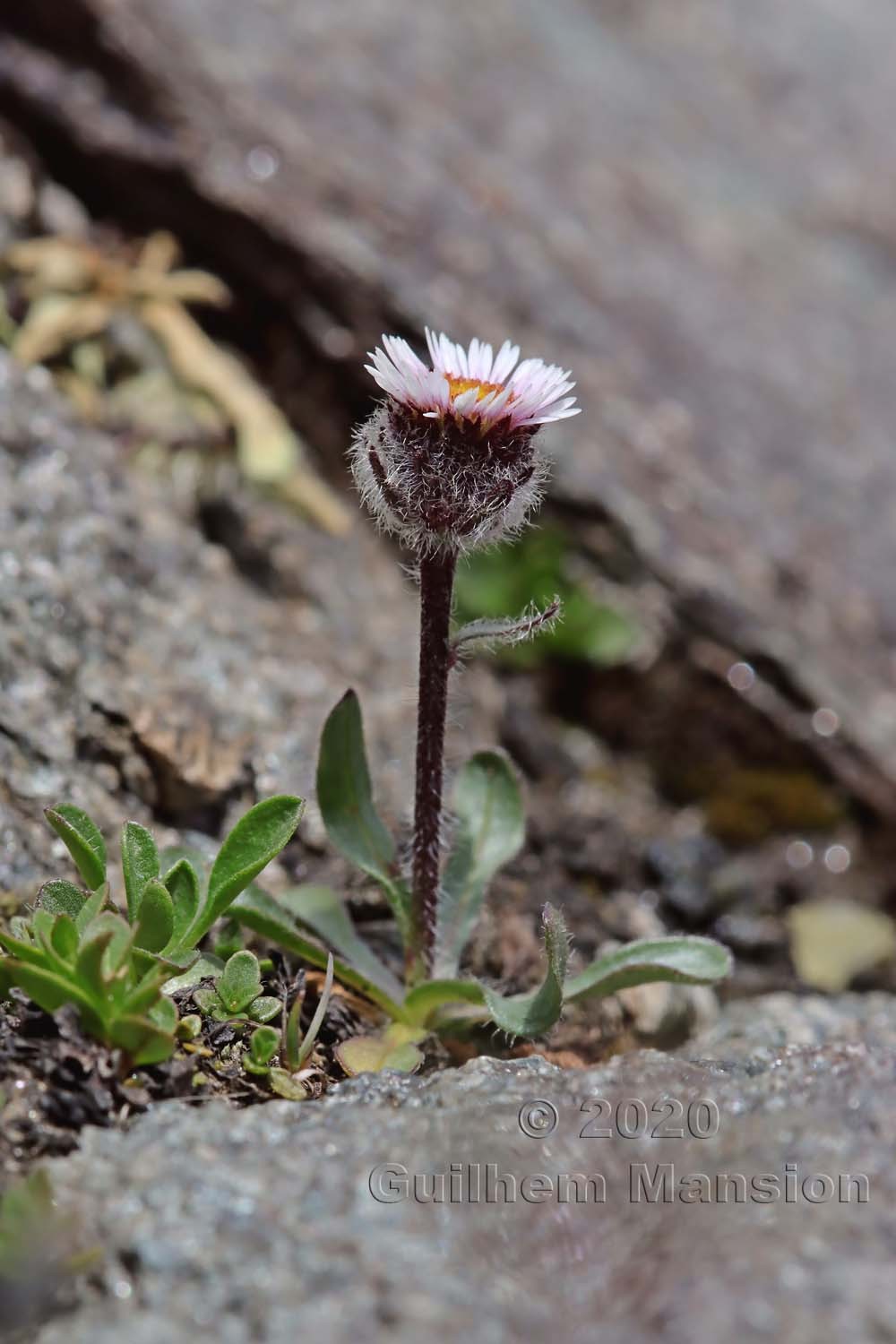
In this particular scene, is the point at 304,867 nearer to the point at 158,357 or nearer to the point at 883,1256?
the point at 883,1256

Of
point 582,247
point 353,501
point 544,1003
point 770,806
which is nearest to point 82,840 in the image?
point 544,1003

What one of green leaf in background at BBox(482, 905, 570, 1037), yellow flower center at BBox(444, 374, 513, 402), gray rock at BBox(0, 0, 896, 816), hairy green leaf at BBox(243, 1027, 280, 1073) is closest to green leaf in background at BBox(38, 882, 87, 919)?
hairy green leaf at BBox(243, 1027, 280, 1073)

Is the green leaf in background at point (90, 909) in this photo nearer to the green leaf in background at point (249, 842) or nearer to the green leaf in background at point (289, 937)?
the green leaf in background at point (249, 842)

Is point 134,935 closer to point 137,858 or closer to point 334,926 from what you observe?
point 137,858

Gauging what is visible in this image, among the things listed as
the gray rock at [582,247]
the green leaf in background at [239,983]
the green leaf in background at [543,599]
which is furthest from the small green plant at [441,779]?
the gray rock at [582,247]

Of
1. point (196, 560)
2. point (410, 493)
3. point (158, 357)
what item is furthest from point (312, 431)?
point (410, 493)
